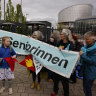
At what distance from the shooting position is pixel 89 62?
2107mm

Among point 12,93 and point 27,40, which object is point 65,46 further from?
point 12,93

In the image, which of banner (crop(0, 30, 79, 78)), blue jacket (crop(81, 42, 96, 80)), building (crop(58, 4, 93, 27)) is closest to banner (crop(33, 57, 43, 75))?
banner (crop(0, 30, 79, 78))

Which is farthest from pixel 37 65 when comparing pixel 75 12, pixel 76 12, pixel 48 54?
pixel 75 12

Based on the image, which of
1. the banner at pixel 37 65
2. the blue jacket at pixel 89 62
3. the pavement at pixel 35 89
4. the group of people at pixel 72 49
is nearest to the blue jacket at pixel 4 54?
the group of people at pixel 72 49

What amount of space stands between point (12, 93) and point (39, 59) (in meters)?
1.16

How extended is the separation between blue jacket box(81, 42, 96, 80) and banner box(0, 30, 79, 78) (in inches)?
11.9

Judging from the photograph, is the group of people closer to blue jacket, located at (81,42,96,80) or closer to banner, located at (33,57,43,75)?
blue jacket, located at (81,42,96,80)

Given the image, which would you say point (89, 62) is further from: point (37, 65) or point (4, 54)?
point (4, 54)

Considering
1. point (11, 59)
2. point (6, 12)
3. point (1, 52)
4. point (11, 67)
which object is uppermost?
point (6, 12)

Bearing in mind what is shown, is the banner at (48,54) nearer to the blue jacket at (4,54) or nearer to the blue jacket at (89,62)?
the blue jacket at (89,62)

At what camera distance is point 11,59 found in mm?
3014

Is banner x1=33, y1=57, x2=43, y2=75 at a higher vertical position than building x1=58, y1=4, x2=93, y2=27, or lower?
lower

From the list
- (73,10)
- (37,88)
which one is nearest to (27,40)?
(37,88)

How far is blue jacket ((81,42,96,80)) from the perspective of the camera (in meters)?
2.08
